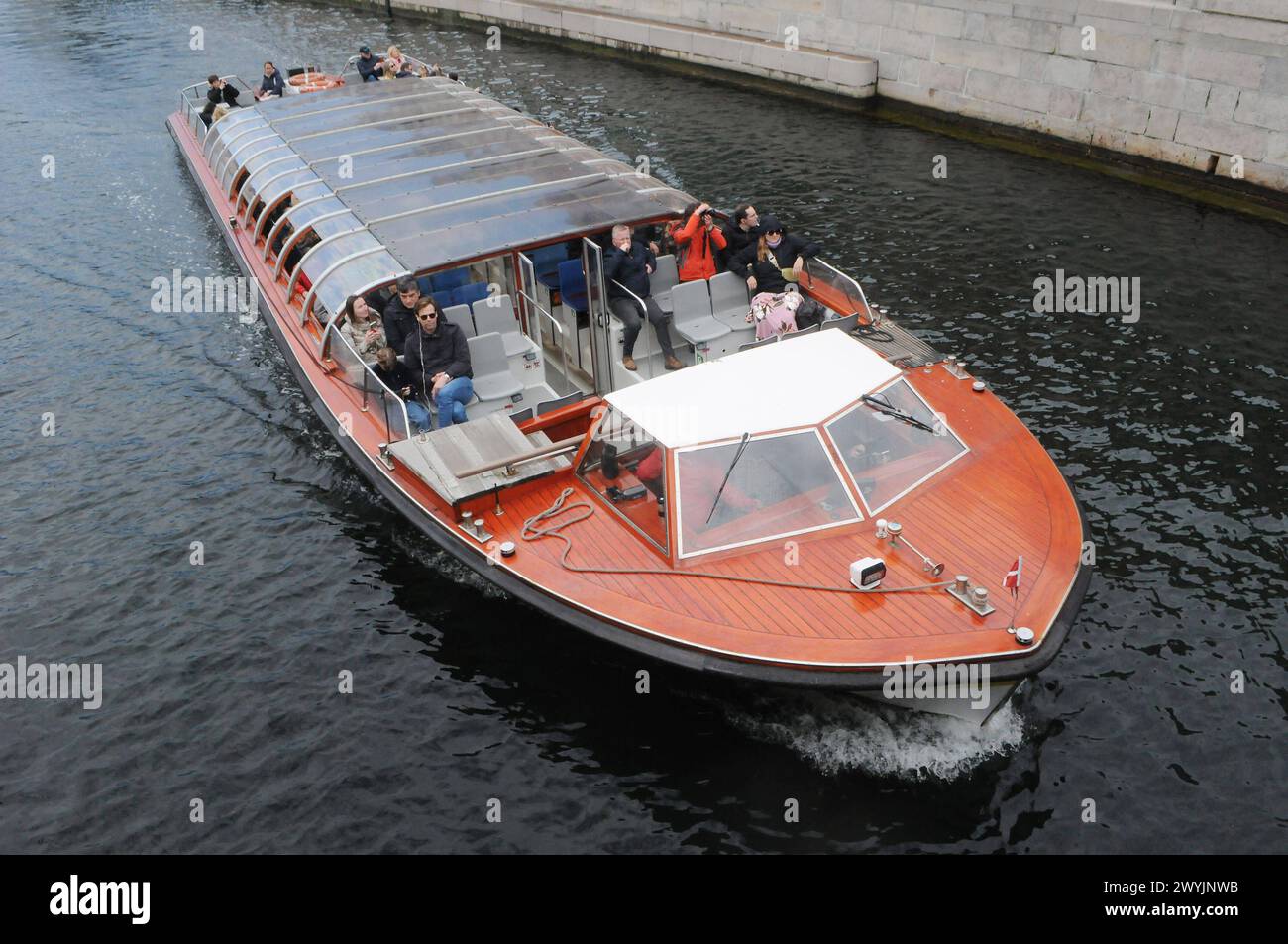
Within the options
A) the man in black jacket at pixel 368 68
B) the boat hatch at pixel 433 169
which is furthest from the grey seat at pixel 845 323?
the man in black jacket at pixel 368 68

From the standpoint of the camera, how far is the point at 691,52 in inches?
1240

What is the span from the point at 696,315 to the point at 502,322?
2563mm

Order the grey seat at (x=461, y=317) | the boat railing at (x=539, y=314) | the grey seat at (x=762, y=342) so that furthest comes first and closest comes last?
the boat railing at (x=539, y=314), the grey seat at (x=461, y=317), the grey seat at (x=762, y=342)

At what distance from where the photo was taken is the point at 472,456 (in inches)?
429

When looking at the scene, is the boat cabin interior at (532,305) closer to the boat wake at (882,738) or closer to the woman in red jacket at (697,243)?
the woman in red jacket at (697,243)

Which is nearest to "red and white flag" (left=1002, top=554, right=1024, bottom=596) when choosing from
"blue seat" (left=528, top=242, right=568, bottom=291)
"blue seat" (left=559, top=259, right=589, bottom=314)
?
"blue seat" (left=559, top=259, right=589, bottom=314)

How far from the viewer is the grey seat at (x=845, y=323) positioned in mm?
12641

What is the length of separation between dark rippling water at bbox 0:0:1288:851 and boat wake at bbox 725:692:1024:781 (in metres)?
0.03

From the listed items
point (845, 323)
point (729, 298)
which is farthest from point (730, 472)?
point (729, 298)

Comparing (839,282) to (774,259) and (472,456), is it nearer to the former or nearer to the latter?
(774,259)

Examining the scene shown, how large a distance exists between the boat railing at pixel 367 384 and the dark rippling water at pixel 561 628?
5.15ft

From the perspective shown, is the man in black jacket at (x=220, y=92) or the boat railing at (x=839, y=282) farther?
the man in black jacket at (x=220, y=92)

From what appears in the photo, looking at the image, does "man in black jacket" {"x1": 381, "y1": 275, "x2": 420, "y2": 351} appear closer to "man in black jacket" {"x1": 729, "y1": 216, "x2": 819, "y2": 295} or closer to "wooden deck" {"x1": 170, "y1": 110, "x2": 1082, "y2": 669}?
"wooden deck" {"x1": 170, "y1": 110, "x2": 1082, "y2": 669}
